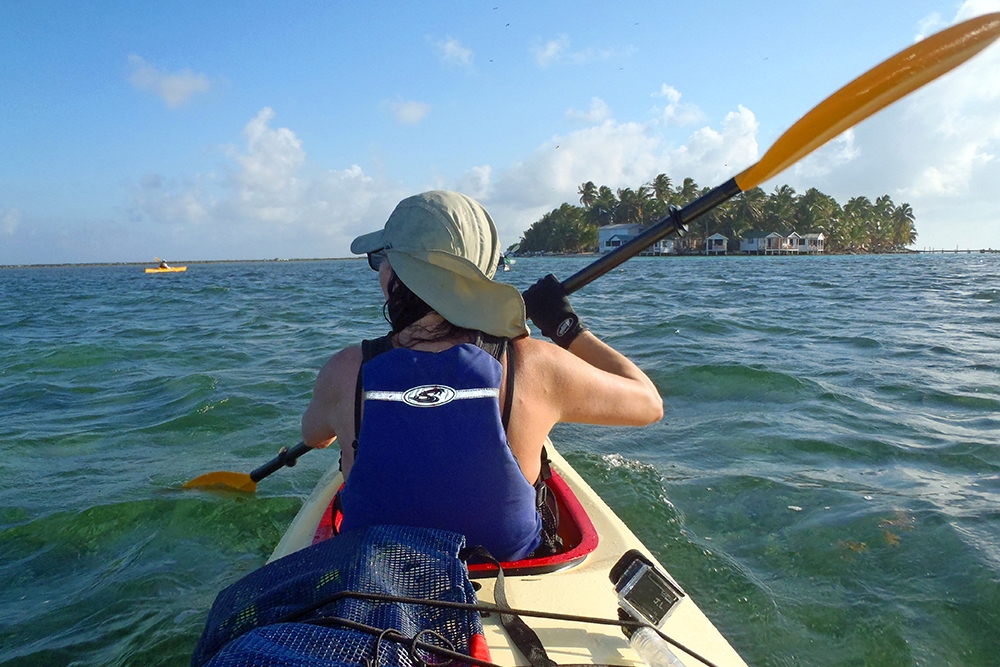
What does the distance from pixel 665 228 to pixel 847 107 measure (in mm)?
931

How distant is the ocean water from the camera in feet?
10.6

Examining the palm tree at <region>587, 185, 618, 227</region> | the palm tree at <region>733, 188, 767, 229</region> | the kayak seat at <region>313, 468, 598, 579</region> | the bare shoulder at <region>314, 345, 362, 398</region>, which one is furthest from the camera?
the palm tree at <region>587, 185, 618, 227</region>

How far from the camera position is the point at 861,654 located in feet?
9.54

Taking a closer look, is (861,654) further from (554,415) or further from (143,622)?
(143,622)

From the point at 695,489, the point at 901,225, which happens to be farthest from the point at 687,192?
the point at 695,489

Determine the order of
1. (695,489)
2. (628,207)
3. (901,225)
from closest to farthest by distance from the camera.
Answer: (695,489), (628,207), (901,225)

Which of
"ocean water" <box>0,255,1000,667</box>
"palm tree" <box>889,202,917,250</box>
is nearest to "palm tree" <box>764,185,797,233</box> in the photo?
"palm tree" <box>889,202,917,250</box>

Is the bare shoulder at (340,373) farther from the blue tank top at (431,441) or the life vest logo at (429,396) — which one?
the life vest logo at (429,396)

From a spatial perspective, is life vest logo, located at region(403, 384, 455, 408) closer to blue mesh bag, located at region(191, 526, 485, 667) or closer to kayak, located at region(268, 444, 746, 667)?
blue mesh bag, located at region(191, 526, 485, 667)

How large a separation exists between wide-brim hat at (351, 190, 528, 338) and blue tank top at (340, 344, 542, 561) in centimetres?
12

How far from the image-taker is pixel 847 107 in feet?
9.08

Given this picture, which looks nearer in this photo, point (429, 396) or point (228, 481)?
point (429, 396)

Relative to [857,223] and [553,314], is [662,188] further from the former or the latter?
[553,314]

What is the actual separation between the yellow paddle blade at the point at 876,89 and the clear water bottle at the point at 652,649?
2156 mm
